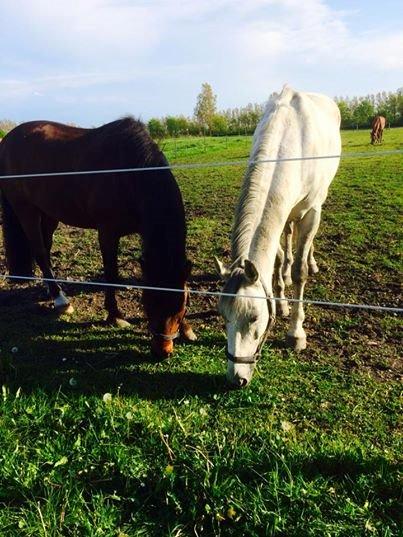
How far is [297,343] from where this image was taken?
4.25 m

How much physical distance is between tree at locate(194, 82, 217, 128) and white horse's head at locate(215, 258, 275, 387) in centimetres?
3560

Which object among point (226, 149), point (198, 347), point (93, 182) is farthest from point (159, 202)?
point (226, 149)

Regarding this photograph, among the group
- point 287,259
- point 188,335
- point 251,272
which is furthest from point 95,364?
point 287,259

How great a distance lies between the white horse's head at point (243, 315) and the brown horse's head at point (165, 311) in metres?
0.56

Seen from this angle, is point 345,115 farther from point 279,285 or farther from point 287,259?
point 279,285

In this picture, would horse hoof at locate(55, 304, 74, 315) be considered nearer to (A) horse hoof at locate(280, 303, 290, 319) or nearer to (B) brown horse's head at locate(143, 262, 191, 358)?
(B) brown horse's head at locate(143, 262, 191, 358)

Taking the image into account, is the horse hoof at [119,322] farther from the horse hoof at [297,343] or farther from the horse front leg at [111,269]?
the horse hoof at [297,343]

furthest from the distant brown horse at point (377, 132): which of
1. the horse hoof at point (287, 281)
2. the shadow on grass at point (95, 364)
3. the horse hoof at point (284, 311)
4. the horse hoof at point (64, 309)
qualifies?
the shadow on grass at point (95, 364)

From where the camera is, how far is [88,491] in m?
2.68

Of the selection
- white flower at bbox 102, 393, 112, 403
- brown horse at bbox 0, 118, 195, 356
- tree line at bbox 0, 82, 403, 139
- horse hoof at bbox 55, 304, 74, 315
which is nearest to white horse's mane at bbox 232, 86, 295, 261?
brown horse at bbox 0, 118, 195, 356

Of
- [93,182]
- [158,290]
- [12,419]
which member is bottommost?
[12,419]

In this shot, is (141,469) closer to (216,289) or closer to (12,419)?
(12,419)

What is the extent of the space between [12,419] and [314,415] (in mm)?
2105

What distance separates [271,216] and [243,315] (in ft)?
2.94
